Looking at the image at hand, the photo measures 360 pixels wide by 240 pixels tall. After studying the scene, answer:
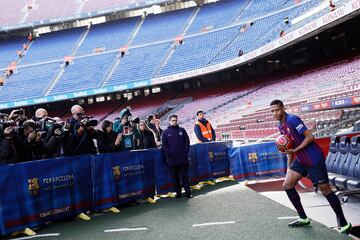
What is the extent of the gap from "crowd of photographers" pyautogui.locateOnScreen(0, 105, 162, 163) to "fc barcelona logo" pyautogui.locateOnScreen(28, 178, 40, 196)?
1.30 ft

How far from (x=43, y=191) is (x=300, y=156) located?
13.4ft

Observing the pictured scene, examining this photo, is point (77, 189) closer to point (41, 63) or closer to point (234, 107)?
point (234, 107)

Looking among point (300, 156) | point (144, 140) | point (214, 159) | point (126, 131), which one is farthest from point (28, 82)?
point (300, 156)

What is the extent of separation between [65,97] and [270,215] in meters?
31.7

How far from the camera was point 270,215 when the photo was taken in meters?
6.30

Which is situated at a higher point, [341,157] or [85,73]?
[85,73]

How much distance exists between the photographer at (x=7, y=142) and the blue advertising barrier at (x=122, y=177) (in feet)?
5.01

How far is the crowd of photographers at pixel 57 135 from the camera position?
22.6 feet

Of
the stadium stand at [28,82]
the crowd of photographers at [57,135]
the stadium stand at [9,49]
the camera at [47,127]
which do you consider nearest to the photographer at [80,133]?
the crowd of photographers at [57,135]

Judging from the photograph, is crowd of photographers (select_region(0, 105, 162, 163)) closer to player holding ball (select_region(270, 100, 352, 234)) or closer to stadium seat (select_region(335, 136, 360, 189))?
player holding ball (select_region(270, 100, 352, 234))

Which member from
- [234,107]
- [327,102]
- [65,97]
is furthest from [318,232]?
[65,97]

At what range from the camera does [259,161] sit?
1131 centimetres

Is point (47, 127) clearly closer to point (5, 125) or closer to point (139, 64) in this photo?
point (5, 125)

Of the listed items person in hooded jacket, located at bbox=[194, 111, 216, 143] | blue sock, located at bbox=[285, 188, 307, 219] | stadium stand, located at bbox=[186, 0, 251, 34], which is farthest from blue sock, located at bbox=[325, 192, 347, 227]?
stadium stand, located at bbox=[186, 0, 251, 34]
